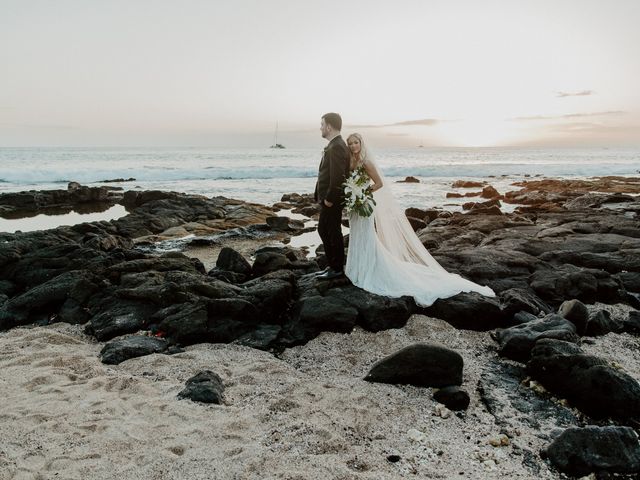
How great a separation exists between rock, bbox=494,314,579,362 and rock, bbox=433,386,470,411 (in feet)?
4.78

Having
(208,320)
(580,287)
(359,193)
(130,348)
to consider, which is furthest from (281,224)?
(130,348)

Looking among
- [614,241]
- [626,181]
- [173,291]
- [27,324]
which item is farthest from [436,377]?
[626,181]

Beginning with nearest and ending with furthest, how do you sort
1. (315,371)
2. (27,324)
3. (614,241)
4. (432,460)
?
(432,460), (315,371), (27,324), (614,241)

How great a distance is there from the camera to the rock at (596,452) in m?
3.83

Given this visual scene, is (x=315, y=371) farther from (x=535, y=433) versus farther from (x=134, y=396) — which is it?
(x=535, y=433)

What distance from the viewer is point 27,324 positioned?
778cm

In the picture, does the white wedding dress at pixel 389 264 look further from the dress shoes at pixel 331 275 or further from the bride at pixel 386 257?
the dress shoes at pixel 331 275

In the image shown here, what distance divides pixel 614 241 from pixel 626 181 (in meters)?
30.2

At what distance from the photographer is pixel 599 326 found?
691 cm

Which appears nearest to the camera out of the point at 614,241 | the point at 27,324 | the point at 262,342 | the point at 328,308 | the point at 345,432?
the point at 345,432

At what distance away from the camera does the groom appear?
23.8 ft

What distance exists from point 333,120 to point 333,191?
42.2 inches

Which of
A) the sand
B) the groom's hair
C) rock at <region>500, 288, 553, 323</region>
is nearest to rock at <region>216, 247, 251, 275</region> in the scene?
the sand

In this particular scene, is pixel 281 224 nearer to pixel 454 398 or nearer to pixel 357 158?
pixel 357 158
